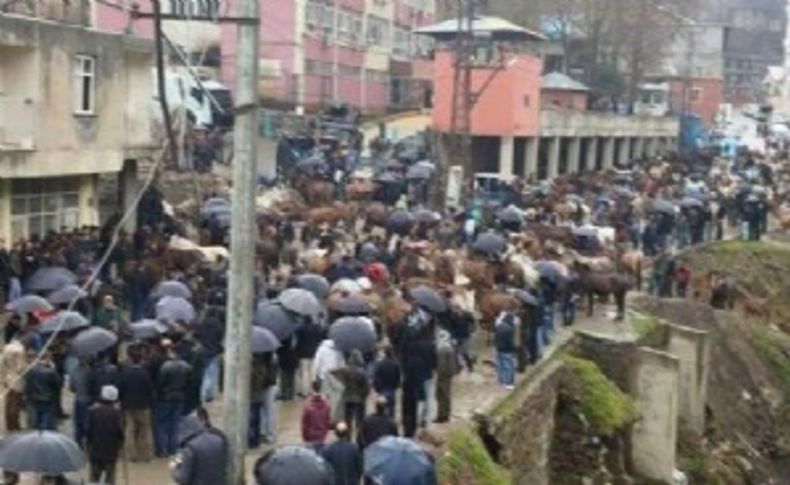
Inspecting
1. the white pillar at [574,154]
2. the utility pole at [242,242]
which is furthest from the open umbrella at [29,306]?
the white pillar at [574,154]

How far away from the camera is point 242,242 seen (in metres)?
12.9

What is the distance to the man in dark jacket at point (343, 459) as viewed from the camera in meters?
13.5

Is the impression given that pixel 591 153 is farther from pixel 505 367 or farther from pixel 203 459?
pixel 203 459

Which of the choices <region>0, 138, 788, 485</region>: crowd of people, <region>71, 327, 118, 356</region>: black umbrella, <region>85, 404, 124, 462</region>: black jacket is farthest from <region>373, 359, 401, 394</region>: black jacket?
<region>85, 404, 124, 462</region>: black jacket

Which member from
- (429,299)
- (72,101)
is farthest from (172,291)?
(72,101)

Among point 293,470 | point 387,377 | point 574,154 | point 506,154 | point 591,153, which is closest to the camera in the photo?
point 293,470

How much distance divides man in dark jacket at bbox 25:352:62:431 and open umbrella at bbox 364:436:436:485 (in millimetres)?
4033

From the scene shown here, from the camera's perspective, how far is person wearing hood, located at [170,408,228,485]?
12.7 metres

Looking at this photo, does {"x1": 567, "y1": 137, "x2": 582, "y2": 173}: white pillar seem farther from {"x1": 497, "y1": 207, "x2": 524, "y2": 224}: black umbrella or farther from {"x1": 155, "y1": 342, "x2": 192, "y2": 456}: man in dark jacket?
{"x1": 155, "y1": 342, "x2": 192, "y2": 456}: man in dark jacket

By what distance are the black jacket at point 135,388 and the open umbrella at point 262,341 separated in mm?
1317

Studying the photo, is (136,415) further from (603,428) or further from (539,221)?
(539,221)

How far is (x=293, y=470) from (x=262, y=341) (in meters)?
4.00

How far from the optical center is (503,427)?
18922mm

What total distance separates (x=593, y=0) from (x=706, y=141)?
9803 mm
